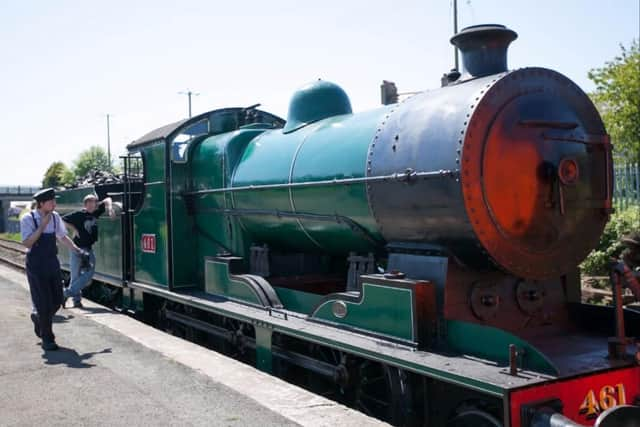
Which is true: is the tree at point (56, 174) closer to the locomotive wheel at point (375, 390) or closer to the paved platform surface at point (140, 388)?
the paved platform surface at point (140, 388)

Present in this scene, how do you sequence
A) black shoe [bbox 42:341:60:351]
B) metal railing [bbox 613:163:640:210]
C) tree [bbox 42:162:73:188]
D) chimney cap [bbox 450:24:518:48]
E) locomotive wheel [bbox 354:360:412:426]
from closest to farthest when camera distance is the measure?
1. locomotive wheel [bbox 354:360:412:426]
2. chimney cap [bbox 450:24:518:48]
3. black shoe [bbox 42:341:60:351]
4. metal railing [bbox 613:163:640:210]
5. tree [bbox 42:162:73:188]

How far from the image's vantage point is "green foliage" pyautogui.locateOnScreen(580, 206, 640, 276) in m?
9.84

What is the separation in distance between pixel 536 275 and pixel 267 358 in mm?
2538

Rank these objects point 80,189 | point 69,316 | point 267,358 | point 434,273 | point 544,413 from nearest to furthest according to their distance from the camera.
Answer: point 544,413
point 434,273
point 267,358
point 69,316
point 80,189

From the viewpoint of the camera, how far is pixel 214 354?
19.4ft

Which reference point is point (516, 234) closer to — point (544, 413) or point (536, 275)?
point (536, 275)

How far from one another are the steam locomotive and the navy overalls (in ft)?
6.01

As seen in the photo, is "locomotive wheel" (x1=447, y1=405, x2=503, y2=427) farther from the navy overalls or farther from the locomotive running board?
the navy overalls

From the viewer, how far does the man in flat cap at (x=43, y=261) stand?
637 centimetres

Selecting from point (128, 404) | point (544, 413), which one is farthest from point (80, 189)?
point (544, 413)

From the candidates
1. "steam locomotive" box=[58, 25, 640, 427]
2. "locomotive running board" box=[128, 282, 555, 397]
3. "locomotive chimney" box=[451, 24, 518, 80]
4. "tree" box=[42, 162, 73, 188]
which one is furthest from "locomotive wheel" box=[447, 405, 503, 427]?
"tree" box=[42, 162, 73, 188]

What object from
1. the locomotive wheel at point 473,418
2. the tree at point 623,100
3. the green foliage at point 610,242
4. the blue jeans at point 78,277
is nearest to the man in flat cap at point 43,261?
the blue jeans at point 78,277

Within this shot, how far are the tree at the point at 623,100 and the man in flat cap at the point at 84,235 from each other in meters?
15.2

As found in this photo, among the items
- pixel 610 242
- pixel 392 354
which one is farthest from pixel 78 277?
pixel 610 242
